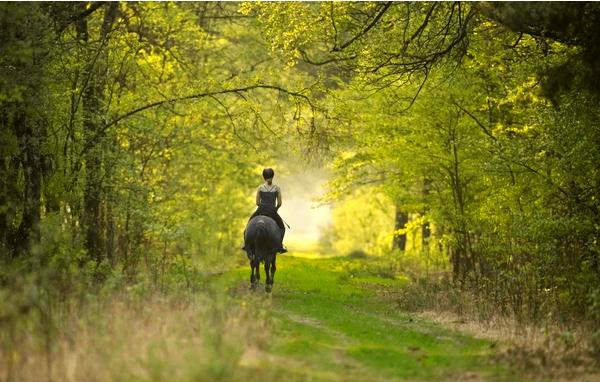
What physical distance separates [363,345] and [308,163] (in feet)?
25.1

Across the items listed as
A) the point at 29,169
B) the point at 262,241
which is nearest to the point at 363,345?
the point at 262,241

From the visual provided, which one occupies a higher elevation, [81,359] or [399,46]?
[399,46]

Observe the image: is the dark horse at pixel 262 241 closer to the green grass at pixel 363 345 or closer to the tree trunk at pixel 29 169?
the green grass at pixel 363 345

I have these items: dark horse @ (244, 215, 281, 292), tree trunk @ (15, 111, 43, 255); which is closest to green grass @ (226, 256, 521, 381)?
dark horse @ (244, 215, 281, 292)

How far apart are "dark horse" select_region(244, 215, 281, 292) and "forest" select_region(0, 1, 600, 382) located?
0.83 meters

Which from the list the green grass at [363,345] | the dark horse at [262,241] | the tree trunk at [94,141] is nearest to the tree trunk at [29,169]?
the tree trunk at [94,141]

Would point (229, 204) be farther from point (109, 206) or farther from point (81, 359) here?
point (81, 359)

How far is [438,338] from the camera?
12.7 m

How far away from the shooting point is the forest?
386 inches

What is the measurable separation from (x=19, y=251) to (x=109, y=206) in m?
3.00

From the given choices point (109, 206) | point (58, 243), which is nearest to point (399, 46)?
point (109, 206)

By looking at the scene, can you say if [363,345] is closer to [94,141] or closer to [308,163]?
[308,163]

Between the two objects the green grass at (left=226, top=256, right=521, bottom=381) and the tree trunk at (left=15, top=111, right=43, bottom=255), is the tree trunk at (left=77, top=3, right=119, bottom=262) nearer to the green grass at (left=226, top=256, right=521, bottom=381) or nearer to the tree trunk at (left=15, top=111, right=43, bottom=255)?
the tree trunk at (left=15, top=111, right=43, bottom=255)

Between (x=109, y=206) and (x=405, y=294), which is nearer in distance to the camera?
(x=109, y=206)
